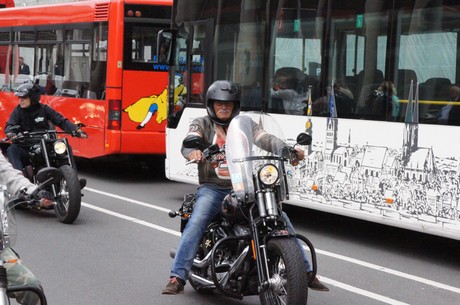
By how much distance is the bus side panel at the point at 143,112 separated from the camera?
1465 cm

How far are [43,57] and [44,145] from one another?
627 cm

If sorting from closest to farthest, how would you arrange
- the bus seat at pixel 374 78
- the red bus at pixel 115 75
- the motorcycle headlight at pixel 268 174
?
the motorcycle headlight at pixel 268 174 → the bus seat at pixel 374 78 → the red bus at pixel 115 75

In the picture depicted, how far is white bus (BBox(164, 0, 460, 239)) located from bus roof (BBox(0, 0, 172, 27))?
152 inches

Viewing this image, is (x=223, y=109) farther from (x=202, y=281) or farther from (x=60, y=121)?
(x=60, y=121)

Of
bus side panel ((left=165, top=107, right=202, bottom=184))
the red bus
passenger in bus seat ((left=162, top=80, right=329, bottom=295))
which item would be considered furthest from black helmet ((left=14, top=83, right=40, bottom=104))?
passenger in bus seat ((left=162, top=80, right=329, bottom=295))

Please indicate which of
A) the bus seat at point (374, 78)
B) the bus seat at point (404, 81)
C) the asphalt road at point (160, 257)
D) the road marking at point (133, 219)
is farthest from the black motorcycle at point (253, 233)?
the road marking at point (133, 219)

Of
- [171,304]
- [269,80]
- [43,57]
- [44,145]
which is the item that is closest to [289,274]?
[171,304]

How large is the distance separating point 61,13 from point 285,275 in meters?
11.1

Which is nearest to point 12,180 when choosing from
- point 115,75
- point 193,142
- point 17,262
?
point 17,262

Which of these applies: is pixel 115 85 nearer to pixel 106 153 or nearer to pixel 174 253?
pixel 106 153

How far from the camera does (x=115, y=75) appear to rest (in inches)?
572

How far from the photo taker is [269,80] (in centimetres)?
1036

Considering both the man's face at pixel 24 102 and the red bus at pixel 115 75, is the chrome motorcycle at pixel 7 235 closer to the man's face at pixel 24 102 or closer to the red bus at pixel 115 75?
the man's face at pixel 24 102

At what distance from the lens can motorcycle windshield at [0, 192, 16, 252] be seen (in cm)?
412
